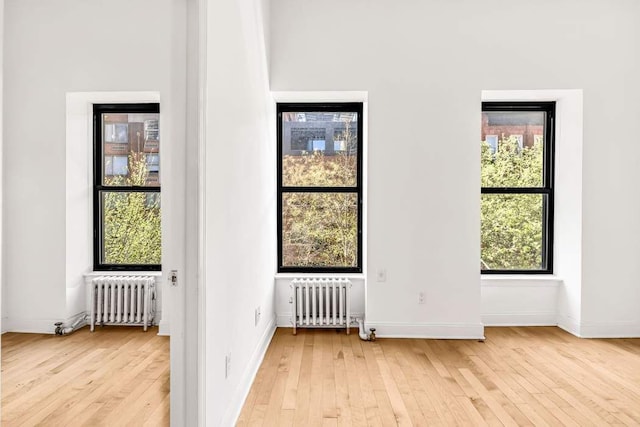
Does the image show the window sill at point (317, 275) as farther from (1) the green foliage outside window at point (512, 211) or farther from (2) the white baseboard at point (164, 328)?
(2) the white baseboard at point (164, 328)

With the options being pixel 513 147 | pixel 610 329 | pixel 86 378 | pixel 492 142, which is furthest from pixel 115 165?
pixel 610 329

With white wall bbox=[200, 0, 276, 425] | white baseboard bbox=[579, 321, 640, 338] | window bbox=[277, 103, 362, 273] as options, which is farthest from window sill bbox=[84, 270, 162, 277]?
white baseboard bbox=[579, 321, 640, 338]

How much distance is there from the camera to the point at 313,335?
13.4 ft

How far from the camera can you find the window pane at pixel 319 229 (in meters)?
4.53

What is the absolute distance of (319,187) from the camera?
4516 millimetres

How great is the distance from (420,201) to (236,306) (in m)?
2.14

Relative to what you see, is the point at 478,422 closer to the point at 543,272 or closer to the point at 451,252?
the point at 451,252

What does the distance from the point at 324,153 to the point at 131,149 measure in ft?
10.6

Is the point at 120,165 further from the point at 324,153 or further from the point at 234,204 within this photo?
the point at 324,153

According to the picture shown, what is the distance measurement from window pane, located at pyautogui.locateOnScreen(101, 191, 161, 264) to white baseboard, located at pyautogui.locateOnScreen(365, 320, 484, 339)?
2.88m

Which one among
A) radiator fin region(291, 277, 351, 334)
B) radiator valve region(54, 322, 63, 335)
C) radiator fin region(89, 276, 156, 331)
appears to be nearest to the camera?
radiator valve region(54, 322, 63, 335)

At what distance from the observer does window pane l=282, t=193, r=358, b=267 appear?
453 centimetres

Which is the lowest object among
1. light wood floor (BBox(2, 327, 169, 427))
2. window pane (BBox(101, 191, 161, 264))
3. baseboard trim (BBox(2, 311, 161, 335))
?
light wood floor (BBox(2, 327, 169, 427))

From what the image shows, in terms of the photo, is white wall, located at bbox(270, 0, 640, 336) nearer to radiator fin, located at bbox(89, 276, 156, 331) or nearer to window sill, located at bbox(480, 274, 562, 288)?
window sill, located at bbox(480, 274, 562, 288)
